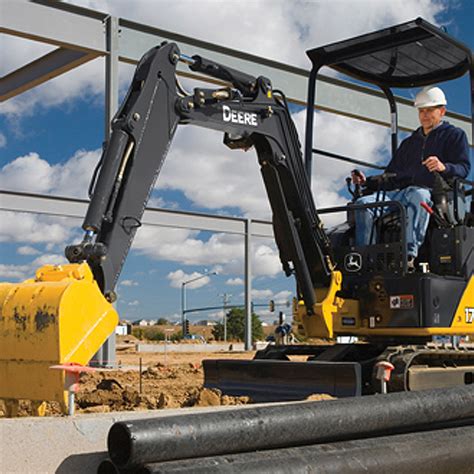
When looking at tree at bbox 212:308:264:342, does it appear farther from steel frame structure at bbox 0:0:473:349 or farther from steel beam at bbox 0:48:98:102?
steel beam at bbox 0:48:98:102

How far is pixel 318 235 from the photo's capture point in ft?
26.1

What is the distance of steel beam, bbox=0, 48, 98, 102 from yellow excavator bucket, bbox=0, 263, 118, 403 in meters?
9.63

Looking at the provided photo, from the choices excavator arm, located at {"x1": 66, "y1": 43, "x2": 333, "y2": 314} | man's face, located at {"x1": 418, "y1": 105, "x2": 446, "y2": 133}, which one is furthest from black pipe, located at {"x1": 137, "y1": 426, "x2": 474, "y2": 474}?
man's face, located at {"x1": 418, "y1": 105, "x2": 446, "y2": 133}

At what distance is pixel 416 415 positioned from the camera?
209 inches

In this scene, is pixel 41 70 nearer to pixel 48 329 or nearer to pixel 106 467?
pixel 48 329

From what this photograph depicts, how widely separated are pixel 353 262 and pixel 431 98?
1.86 meters

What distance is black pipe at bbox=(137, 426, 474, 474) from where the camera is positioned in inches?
166

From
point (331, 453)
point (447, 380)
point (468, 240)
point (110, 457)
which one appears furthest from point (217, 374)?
point (110, 457)

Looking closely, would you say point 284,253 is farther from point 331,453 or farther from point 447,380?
point 331,453

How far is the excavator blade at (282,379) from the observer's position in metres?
7.02

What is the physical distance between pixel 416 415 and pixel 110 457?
213 centimetres

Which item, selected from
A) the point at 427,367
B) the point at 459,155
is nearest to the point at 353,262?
the point at 427,367

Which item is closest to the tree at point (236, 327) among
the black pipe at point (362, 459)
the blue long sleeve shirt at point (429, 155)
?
the blue long sleeve shirt at point (429, 155)

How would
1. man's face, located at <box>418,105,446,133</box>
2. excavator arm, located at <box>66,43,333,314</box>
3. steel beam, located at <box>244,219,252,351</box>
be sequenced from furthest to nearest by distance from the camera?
steel beam, located at <box>244,219,252,351</box>, man's face, located at <box>418,105,446,133</box>, excavator arm, located at <box>66,43,333,314</box>
